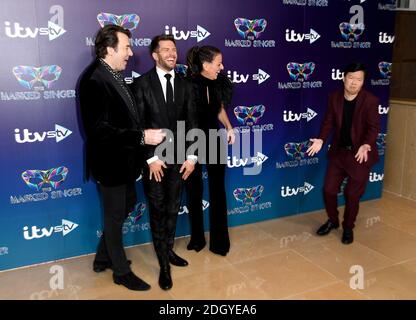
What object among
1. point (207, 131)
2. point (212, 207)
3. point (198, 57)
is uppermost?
point (198, 57)

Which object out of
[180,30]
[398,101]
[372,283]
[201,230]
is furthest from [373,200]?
[180,30]

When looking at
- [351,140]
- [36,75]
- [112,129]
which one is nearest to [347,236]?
[351,140]

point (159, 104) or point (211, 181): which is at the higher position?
point (159, 104)

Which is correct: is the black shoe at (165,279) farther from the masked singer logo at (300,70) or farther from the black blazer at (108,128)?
the masked singer logo at (300,70)

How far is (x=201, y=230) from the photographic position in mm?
3701

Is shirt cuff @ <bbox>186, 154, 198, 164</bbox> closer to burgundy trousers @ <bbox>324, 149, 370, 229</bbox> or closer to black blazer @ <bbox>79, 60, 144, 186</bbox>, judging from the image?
black blazer @ <bbox>79, 60, 144, 186</bbox>

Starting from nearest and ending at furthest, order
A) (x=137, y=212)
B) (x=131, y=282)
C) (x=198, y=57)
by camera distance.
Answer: (x=131, y=282)
(x=198, y=57)
(x=137, y=212)

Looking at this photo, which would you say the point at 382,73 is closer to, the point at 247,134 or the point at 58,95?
the point at 247,134

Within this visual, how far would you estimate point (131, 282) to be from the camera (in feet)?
10.1

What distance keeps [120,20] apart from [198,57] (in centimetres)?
68

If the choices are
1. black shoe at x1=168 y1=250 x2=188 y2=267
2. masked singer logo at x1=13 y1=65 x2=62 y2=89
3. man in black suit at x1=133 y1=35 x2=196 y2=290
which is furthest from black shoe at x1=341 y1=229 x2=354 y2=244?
masked singer logo at x1=13 y1=65 x2=62 y2=89

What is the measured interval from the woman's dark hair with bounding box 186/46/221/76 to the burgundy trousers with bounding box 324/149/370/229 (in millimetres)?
1501

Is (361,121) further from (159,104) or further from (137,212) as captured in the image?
(137,212)

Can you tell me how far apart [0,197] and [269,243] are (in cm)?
225
